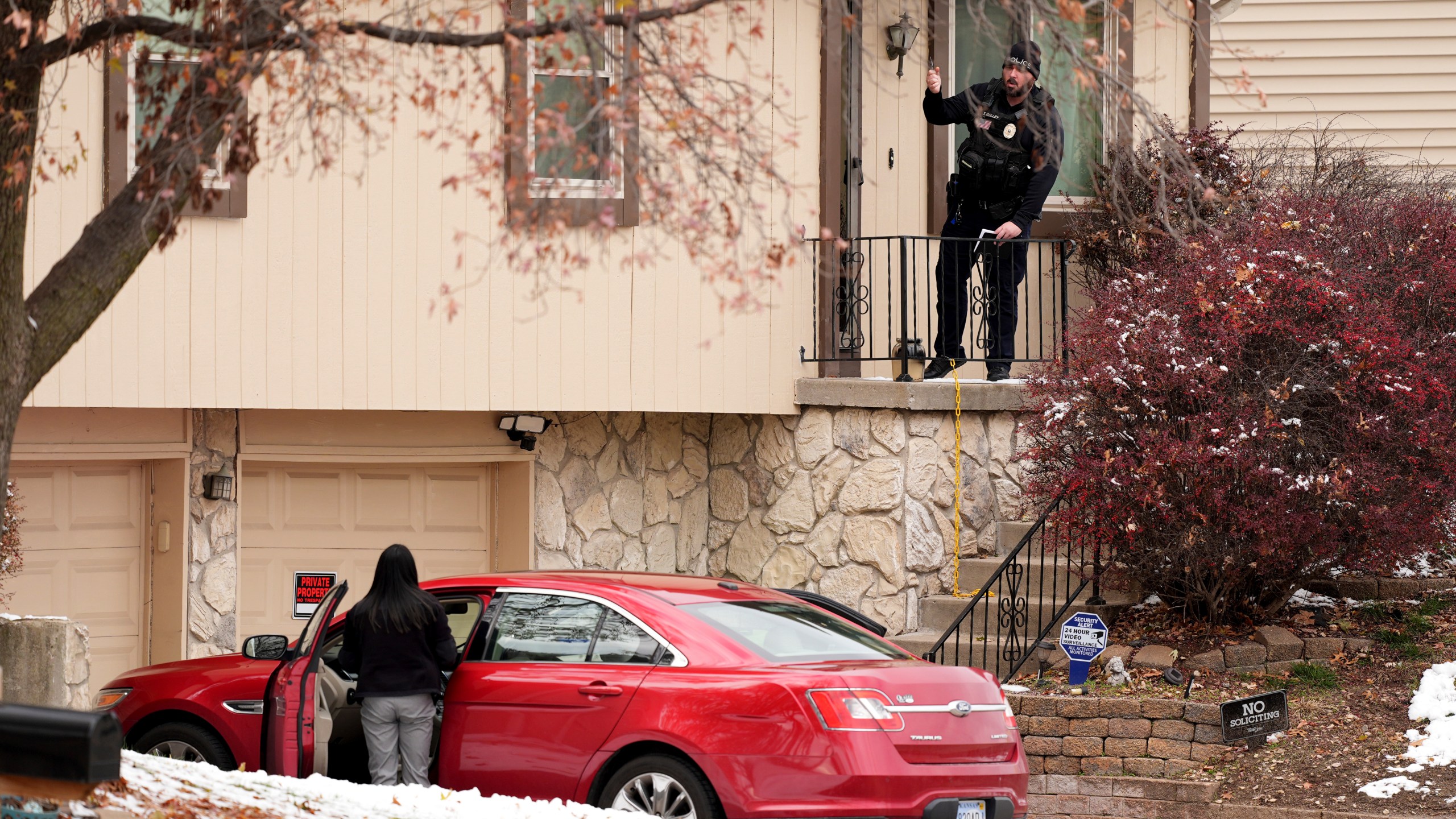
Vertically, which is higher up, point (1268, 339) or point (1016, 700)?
point (1268, 339)

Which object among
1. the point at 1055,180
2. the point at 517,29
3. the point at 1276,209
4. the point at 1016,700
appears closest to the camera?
the point at 517,29

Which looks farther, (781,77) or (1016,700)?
(781,77)

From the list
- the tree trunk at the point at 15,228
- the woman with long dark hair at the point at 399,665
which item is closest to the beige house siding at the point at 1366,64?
the woman with long dark hair at the point at 399,665

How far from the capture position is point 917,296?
39.9ft

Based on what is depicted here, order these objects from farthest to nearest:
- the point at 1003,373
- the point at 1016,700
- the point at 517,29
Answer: the point at 1003,373, the point at 1016,700, the point at 517,29

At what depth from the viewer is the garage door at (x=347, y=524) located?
11.5 metres

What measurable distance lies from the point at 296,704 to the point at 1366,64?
1240 centimetres

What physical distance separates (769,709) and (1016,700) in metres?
3.21

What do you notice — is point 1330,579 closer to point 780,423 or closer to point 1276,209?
point 1276,209

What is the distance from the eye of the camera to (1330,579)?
411 inches

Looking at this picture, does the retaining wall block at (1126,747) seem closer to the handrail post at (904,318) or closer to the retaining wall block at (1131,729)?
the retaining wall block at (1131,729)

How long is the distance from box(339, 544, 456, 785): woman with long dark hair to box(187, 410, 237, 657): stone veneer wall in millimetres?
4275

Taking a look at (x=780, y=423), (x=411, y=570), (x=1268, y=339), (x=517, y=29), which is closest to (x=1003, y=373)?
(x=780, y=423)

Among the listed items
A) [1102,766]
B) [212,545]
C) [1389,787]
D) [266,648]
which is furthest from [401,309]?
[1389,787]
